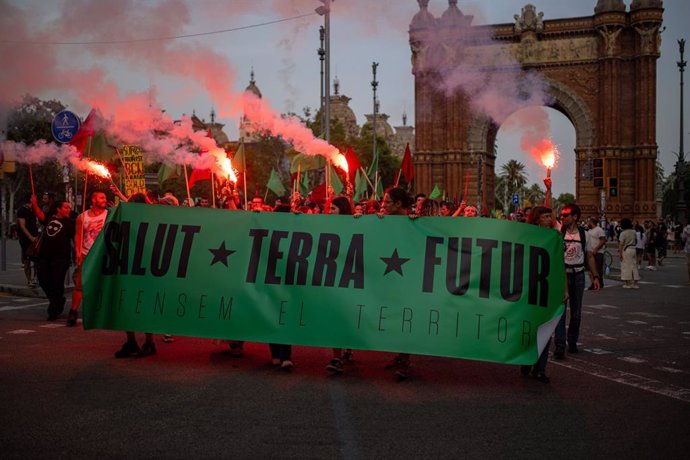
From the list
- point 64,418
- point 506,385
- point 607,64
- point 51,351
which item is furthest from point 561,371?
point 607,64

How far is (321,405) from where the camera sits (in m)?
6.47

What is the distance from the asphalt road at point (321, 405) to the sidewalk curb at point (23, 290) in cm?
606

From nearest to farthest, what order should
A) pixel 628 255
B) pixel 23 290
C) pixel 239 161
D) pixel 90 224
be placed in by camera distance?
pixel 90 224 → pixel 239 161 → pixel 23 290 → pixel 628 255

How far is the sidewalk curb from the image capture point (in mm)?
15648

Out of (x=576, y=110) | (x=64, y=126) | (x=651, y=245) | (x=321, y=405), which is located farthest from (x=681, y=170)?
(x=321, y=405)

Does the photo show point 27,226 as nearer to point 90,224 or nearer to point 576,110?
point 90,224

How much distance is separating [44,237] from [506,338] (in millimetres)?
8185

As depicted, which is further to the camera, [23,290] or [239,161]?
[23,290]

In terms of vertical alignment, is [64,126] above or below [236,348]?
above

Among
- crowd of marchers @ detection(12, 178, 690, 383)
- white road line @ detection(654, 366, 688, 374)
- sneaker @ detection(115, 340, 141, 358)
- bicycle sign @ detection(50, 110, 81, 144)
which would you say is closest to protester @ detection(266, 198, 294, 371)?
crowd of marchers @ detection(12, 178, 690, 383)

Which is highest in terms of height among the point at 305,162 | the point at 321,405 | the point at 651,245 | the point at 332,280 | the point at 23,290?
the point at 305,162

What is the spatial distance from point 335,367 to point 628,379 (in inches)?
126

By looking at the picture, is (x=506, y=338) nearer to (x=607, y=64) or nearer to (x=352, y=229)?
(x=352, y=229)

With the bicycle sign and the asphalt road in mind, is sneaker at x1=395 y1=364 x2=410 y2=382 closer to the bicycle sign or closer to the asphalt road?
the asphalt road
